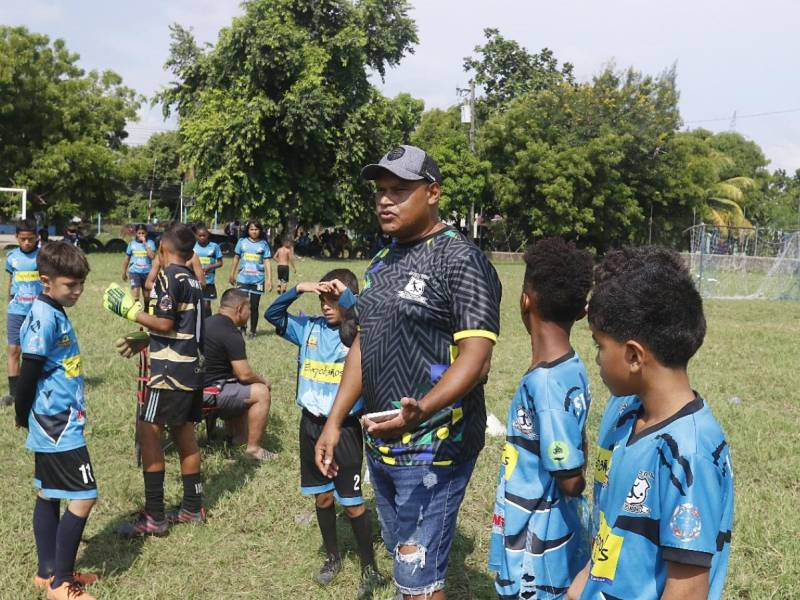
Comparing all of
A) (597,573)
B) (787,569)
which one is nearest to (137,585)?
(597,573)

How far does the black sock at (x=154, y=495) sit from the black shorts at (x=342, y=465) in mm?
1031

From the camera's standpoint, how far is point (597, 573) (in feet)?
6.41

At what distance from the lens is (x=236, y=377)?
6.16 meters

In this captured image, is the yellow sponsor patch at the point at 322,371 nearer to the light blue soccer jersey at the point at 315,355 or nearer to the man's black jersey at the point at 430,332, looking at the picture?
the light blue soccer jersey at the point at 315,355

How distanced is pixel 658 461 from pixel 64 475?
10.0 feet

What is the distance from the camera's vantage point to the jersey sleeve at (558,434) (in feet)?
8.41

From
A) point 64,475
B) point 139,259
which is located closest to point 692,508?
point 64,475

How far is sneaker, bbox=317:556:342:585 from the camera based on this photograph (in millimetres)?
4055

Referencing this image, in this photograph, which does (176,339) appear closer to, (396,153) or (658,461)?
(396,153)

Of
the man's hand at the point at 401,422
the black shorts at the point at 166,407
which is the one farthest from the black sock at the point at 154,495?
the man's hand at the point at 401,422

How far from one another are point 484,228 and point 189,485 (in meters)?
37.5

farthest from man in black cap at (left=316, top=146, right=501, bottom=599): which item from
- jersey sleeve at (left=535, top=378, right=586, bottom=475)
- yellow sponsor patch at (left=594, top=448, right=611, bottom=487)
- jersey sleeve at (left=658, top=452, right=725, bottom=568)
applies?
jersey sleeve at (left=658, top=452, right=725, bottom=568)

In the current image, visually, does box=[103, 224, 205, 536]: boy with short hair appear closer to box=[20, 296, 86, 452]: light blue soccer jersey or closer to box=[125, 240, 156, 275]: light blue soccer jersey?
box=[20, 296, 86, 452]: light blue soccer jersey

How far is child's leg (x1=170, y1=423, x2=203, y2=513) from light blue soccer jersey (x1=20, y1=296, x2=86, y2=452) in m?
0.98
